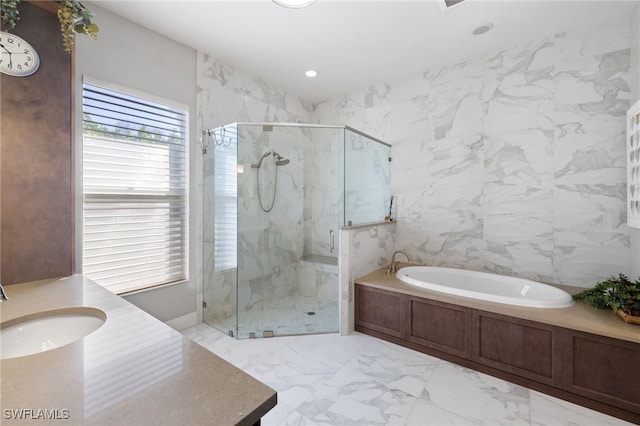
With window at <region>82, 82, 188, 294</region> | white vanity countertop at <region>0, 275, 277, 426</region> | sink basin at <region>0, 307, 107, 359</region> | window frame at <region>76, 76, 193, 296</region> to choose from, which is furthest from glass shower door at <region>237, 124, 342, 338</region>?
white vanity countertop at <region>0, 275, 277, 426</region>

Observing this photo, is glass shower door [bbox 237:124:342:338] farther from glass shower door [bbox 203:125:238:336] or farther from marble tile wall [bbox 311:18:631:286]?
marble tile wall [bbox 311:18:631:286]

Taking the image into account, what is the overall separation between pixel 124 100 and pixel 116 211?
92cm

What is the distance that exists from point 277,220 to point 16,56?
2.19 meters

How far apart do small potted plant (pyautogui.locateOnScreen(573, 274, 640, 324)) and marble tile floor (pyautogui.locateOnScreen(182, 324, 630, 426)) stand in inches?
25.1

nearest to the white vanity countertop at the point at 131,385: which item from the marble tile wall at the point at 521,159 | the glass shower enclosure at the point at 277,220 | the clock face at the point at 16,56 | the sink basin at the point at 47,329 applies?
the sink basin at the point at 47,329

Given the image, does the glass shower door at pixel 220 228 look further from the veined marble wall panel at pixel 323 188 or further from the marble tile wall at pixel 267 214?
the veined marble wall panel at pixel 323 188

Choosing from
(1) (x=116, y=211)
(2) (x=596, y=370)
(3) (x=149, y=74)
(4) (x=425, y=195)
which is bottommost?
(2) (x=596, y=370)

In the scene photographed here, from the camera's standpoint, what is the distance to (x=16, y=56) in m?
1.65

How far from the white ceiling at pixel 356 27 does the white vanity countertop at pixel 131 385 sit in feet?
7.72

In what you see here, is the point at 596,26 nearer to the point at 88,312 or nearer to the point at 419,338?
the point at 419,338

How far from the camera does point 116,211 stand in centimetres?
229

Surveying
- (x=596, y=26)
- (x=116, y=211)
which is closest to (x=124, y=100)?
(x=116, y=211)

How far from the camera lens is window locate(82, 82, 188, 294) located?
2.16 m

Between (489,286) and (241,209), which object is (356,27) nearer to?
(241,209)
